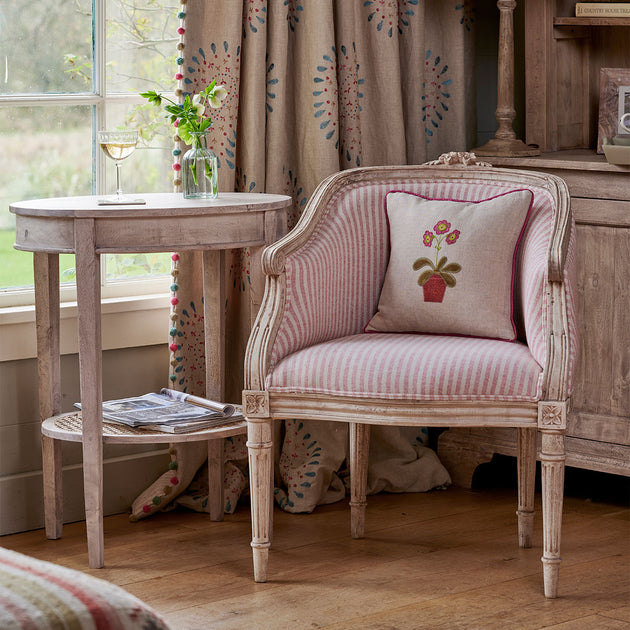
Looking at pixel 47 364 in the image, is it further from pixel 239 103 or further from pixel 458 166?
pixel 458 166

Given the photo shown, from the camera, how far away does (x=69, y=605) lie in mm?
955

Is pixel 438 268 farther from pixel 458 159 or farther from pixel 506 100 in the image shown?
pixel 506 100

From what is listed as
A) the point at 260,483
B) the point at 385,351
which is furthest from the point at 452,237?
the point at 260,483

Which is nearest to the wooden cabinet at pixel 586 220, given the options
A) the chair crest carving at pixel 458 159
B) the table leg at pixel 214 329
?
the chair crest carving at pixel 458 159

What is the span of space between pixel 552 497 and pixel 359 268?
2.34 feet

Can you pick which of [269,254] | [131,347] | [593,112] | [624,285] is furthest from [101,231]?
[593,112]

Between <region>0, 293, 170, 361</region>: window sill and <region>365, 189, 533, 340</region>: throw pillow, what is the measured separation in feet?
2.05

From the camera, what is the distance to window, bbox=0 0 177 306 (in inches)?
108

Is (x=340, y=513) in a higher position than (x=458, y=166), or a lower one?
lower

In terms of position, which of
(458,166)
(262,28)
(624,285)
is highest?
(262,28)

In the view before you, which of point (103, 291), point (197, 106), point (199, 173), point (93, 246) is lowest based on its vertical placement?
point (103, 291)

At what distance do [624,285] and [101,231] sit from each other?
51.3 inches

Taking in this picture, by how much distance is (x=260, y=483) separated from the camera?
2322mm

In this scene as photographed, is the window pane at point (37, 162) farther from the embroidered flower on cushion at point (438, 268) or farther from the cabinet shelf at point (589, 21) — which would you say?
the cabinet shelf at point (589, 21)
